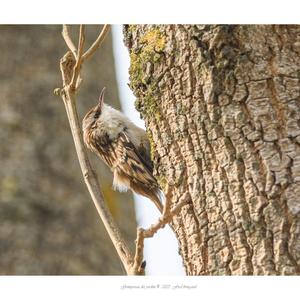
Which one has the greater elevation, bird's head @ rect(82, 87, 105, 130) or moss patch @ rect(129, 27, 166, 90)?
moss patch @ rect(129, 27, 166, 90)

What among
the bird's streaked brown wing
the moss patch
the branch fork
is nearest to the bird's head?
the bird's streaked brown wing

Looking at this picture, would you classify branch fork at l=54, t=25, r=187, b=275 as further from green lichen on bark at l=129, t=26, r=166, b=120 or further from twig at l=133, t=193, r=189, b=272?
green lichen on bark at l=129, t=26, r=166, b=120

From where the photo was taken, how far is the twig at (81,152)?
1290mm

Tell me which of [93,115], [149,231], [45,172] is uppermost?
[93,115]

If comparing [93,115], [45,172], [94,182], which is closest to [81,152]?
[94,182]

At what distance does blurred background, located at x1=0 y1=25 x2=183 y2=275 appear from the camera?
2.01 m

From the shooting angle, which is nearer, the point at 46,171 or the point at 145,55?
the point at 145,55

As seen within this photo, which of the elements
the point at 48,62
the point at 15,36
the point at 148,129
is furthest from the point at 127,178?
the point at 148,129

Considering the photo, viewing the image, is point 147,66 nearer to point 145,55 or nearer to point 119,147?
point 145,55

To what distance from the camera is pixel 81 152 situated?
142 cm

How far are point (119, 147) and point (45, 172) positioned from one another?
13.8 inches

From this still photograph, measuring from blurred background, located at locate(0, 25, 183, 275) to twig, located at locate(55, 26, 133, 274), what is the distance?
0.43 m

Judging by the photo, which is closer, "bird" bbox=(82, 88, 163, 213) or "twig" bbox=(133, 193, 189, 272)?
"twig" bbox=(133, 193, 189, 272)

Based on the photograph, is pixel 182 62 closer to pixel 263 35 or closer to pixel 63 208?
pixel 263 35
